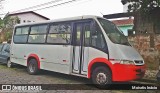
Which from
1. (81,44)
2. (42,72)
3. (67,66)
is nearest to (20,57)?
(42,72)

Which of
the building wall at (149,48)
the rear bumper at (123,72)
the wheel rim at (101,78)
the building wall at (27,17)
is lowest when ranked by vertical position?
the wheel rim at (101,78)

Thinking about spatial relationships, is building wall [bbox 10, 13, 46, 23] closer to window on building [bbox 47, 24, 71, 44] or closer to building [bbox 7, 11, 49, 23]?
building [bbox 7, 11, 49, 23]

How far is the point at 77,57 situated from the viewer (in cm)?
1023

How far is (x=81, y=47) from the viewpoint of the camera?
33.1 ft

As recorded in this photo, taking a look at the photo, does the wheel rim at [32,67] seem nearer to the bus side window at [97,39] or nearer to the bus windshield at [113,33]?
the bus side window at [97,39]

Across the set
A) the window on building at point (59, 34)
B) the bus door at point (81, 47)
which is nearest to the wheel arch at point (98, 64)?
the bus door at point (81, 47)

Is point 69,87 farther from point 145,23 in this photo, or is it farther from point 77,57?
point 145,23

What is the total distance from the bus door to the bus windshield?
636 mm

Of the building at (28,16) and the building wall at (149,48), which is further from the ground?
the building at (28,16)

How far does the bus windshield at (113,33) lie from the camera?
31.0ft

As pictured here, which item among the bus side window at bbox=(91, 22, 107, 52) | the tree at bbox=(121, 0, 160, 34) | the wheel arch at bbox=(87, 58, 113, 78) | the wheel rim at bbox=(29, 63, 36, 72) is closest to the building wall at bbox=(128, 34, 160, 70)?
the tree at bbox=(121, 0, 160, 34)

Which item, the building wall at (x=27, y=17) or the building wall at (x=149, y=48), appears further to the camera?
the building wall at (x=27, y=17)

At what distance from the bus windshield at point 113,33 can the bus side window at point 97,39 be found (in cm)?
27

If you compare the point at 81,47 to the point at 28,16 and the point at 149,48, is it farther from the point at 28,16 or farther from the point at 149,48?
the point at 28,16
